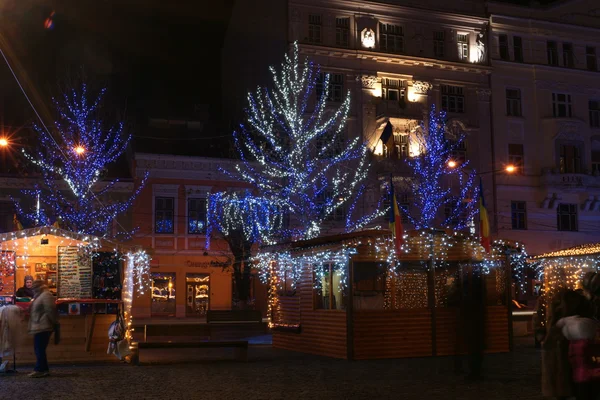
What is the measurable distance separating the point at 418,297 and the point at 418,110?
2129cm

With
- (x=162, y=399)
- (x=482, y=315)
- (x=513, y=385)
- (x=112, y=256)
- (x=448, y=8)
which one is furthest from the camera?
(x=448, y=8)

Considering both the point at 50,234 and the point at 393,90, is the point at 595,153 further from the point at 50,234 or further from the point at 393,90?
the point at 50,234

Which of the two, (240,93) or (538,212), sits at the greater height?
(240,93)

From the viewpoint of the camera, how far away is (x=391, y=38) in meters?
41.0

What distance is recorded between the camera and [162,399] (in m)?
11.9

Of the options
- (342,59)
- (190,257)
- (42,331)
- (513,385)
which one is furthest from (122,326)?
(342,59)

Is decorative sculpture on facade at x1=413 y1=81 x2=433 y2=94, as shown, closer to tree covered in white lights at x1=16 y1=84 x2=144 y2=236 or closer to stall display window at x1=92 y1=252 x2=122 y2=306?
tree covered in white lights at x1=16 y1=84 x2=144 y2=236

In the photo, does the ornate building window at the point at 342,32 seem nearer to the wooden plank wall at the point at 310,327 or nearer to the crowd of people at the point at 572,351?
the wooden plank wall at the point at 310,327

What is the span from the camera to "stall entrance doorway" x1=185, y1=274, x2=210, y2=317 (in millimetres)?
38406

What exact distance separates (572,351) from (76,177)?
2757cm

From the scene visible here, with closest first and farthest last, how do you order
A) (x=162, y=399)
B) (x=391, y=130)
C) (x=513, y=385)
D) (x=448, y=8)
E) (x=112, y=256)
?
(x=162, y=399)
(x=513, y=385)
(x=112, y=256)
(x=391, y=130)
(x=448, y=8)

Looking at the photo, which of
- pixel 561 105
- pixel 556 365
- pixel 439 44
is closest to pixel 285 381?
pixel 556 365

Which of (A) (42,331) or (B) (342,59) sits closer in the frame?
(A) (42,331)

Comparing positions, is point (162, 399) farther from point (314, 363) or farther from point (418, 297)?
point (418, 297)
